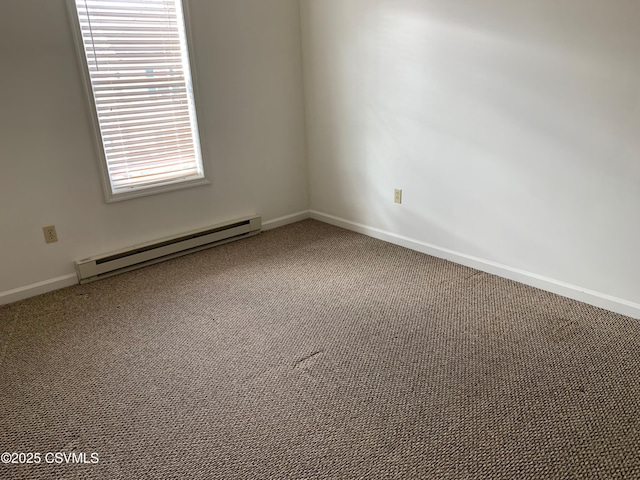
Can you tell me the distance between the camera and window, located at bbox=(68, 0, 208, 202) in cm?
291

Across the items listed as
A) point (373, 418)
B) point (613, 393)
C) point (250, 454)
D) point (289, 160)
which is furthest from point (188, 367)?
point (289, 160)

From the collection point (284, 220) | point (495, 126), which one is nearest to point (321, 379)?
point (495, 126)

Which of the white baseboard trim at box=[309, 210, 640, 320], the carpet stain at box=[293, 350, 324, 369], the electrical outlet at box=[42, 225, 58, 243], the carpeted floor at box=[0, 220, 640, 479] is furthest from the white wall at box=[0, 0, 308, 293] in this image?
the carpet stain at box=[293, 350, 324, 369]

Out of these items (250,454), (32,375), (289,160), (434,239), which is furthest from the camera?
(289,160)

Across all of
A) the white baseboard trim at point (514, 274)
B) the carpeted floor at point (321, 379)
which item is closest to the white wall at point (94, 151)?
the carpeted floor at point (321, 379)

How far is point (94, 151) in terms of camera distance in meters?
3.01

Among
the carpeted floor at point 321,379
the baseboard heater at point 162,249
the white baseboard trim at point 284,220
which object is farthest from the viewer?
the white baseboard trim at point 284,220

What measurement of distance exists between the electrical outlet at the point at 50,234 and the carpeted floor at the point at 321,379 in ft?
1.12

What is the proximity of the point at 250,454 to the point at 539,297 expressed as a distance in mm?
1883

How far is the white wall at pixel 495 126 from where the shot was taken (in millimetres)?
2314

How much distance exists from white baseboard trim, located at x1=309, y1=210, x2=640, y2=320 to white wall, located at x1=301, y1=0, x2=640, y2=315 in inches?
0.5

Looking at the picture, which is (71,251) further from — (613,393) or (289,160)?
(613,393)

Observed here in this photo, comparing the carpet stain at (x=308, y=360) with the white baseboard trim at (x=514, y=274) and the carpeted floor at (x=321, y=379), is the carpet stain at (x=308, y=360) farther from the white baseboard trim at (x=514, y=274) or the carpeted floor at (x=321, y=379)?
the white baseboard trim at (x=514, y=274)

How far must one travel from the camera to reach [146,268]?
3.31 m
